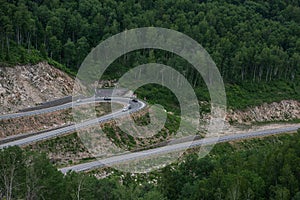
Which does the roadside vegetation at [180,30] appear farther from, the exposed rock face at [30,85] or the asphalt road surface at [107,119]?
the asphalt road surface at [107,119]

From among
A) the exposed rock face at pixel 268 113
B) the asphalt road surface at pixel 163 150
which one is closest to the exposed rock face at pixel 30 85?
the asphalt road surface at pixel 163 150

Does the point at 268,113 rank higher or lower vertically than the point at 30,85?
lower

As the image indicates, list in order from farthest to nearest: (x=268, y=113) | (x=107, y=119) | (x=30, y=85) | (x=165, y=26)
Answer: (x=165, y=26), (x=268, y=113), (x=30, y=85), (x=107, y=119)

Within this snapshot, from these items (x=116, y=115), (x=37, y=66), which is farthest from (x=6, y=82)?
(x=116, y=115)

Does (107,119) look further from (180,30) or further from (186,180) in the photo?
(180,30)

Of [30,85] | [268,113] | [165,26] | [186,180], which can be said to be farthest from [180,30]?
[186,180]

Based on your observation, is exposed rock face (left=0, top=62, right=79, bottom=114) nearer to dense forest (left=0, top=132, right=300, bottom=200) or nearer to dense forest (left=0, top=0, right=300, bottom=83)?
dense forest (left=0, top=0, right=300, bottom=83)

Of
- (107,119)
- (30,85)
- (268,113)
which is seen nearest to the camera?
(107,119)

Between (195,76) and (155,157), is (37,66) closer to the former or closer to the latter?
(155,157)
